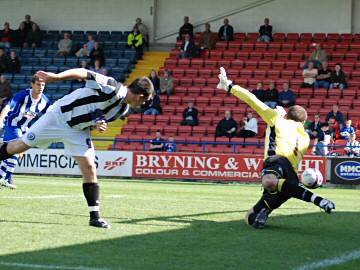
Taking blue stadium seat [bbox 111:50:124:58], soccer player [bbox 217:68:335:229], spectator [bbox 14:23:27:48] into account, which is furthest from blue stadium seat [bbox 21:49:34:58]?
soccer player [bbox 217:68:335:229]

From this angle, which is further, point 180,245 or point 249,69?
point 249,69

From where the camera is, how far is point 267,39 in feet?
113

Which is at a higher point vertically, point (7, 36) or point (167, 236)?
point (7, 36)

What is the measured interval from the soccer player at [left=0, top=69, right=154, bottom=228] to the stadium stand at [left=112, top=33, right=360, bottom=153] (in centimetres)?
1733

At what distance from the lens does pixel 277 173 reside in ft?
33.6

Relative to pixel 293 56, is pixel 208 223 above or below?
below

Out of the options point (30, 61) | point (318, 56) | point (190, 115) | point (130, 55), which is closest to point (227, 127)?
point (190, 115)

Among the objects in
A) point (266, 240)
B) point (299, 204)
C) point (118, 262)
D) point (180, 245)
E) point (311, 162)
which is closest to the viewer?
point (118, 262)

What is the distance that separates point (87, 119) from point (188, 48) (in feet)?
80.7

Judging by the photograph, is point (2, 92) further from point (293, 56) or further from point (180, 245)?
A: point (180, 245)

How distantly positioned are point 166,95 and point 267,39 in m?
4.88

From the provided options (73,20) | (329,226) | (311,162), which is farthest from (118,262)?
(73,20)

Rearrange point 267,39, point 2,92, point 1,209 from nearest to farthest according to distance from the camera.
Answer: point 1,209
point 2,92
point 267,39

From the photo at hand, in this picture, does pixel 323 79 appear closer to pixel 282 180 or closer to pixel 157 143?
pixel 157 143
